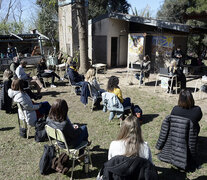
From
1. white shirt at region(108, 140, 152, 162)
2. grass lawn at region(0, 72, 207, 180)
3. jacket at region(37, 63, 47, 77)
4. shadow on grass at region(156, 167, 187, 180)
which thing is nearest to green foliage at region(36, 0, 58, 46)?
jacket at region(37, 63, 47, 77)

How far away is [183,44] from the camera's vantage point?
12.1 metres

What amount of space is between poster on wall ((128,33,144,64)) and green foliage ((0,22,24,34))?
14.7 m

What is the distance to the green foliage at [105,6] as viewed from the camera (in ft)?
73.8

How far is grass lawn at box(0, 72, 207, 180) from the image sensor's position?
142 inches

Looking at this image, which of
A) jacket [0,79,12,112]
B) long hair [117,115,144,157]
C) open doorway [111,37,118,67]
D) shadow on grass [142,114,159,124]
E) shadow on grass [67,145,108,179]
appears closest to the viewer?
long hair [117,115,144,157]

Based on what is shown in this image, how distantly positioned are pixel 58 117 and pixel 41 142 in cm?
157

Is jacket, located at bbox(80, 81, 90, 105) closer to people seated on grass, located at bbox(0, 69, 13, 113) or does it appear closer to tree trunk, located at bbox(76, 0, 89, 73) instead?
people seated on grass, located at bbox(0, 69, 13, 113)

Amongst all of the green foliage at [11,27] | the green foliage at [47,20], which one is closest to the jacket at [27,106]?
the green foliage at [47,20]

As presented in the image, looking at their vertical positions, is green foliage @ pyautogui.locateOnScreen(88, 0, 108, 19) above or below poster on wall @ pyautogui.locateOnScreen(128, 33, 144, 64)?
above

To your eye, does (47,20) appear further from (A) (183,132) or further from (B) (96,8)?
(A) (183,132)

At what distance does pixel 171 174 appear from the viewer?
355 centimetres

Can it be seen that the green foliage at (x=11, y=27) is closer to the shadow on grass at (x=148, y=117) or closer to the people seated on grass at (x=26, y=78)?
the people seated on grass at (x=26, y=78)

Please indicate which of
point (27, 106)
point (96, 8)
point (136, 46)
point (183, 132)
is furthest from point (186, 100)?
point (96, 8)

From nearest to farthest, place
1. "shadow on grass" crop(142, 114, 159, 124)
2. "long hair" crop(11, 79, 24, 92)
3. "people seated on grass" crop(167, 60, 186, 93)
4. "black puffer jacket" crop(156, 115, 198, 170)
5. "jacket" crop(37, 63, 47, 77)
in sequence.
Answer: "black puffer jacket" crop(156, 115, 198, 170) → "long hair" crop(11, 79, 24, 92) → "shadow on grass" crop(142, 114, 159, 124) → "people seated on grass" crop(167, 60, 186, 93) → "jacket" crop(37, 63, 47, 77)
